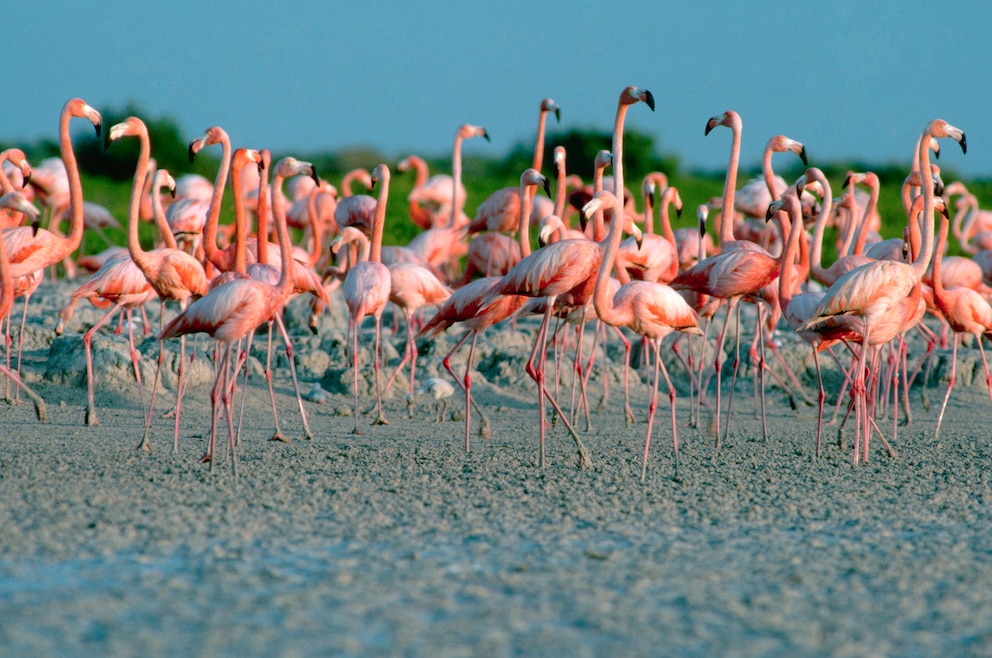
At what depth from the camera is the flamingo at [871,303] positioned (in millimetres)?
5148

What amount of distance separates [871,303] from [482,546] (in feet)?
8.67

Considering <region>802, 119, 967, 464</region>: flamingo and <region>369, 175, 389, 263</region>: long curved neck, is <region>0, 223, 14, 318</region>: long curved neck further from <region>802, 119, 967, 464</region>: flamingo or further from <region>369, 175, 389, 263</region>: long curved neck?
<region>802, 119, 967, 464</region>: flamingo

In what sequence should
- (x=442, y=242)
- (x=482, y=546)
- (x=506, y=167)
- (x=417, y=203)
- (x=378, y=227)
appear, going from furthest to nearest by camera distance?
(x=506, y=167), (x=417, y=203), (x=442, y=242), (x=378, y=227), (x=482, y=546)

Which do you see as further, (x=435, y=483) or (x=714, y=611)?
(x=435, y=483)

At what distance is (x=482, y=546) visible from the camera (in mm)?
3393

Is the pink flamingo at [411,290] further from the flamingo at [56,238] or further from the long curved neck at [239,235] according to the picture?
the flamingo at [56,238]

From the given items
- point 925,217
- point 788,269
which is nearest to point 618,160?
point 788,269

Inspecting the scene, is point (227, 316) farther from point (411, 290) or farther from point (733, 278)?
point (733, 278)

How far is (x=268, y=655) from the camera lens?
238 cm

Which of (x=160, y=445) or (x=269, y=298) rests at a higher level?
(x=269, y=298)

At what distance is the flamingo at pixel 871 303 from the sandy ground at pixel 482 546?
1.88ft

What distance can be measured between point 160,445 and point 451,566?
264 centimetres

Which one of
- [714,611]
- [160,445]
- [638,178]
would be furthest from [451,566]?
[638,178]

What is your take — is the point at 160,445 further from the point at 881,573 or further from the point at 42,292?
the point at 42,292
